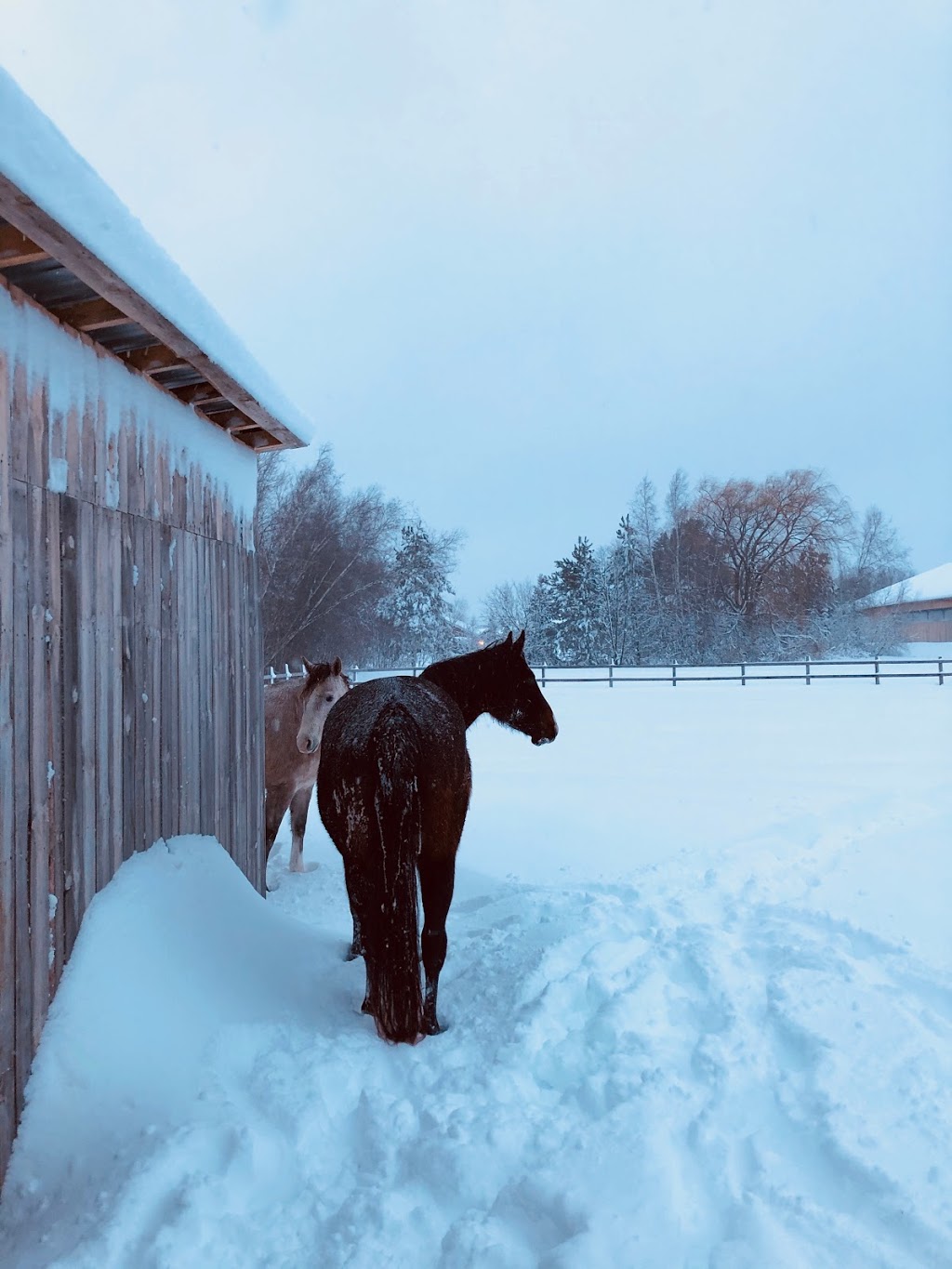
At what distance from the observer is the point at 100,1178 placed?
1.99 m

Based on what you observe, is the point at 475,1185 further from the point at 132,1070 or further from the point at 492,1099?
the point at 132,1070

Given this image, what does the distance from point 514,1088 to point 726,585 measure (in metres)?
32.3

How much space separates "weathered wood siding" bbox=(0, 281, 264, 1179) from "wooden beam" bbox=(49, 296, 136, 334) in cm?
8

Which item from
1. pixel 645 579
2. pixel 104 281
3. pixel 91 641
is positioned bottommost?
pixel 91 641

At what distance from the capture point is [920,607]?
93.0ft

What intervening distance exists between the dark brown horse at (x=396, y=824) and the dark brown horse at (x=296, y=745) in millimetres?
1916

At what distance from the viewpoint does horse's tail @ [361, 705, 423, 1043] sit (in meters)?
2.57

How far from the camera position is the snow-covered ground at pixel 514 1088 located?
1788 mm

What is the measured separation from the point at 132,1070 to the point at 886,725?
12643 mm

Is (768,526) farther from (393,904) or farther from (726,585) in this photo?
(393,904)

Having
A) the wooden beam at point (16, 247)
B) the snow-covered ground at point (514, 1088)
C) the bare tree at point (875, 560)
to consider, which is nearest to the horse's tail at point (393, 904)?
the snow-covered ground at point (514, 1088)

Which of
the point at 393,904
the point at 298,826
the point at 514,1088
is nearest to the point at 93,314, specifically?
the point at 393,904

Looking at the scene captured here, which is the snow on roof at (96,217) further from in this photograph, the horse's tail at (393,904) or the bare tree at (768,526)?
the bare tree at (768,526)

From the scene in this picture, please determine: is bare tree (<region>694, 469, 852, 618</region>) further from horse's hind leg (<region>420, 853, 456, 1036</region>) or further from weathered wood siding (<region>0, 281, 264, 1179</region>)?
horse's hind leg (<region>420, 853, 456, 1036</region>)
